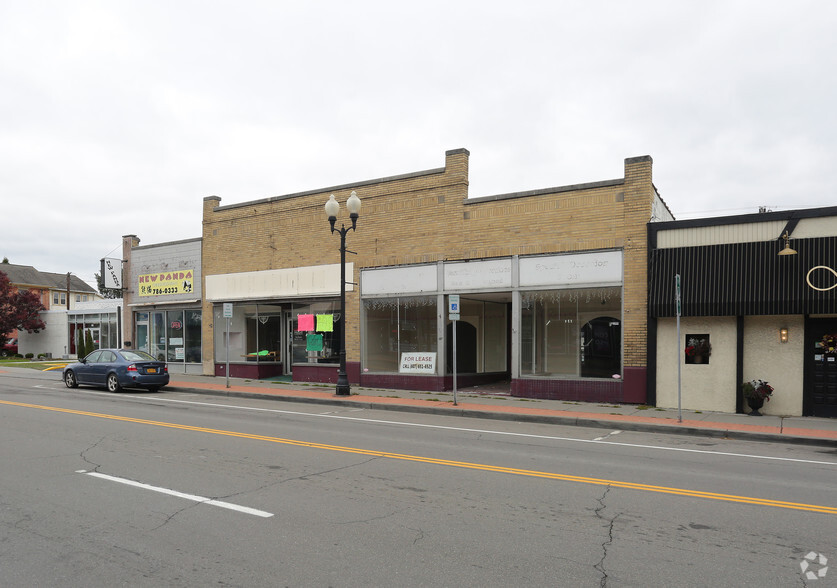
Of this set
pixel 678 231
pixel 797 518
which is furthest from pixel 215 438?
pixel 678 231

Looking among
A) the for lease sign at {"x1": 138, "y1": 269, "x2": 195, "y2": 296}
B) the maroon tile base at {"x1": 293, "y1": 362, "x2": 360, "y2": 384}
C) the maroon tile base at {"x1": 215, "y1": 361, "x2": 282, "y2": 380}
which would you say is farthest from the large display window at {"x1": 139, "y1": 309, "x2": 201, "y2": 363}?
the maroon tile base at {"x1": 293, "y1": 362, "x2": 360, "y2": 384}

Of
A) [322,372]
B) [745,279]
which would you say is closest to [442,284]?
[322,372]

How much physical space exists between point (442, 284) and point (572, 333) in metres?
4.18

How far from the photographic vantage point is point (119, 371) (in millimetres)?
19359

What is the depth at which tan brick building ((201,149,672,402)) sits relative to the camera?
624 inches

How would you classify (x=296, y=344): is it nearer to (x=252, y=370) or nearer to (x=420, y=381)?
(x=252, y=370)

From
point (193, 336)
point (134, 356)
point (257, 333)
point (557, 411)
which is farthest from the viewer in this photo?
point (193, 336)

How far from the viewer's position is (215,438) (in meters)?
10.5

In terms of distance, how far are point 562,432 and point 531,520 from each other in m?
6.52

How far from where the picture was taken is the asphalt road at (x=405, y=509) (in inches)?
185

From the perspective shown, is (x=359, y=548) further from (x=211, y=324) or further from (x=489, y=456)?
(x=211, y=324)

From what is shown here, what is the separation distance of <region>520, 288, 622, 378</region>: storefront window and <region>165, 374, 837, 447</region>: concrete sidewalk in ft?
3.43

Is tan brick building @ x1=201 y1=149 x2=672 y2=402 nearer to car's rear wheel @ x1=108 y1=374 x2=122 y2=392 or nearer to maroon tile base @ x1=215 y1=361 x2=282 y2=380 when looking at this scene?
maroon tile base @ x1=215 y1=361 x2=282 y2=380

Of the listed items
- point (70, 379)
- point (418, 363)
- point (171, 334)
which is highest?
point (171, 334)
